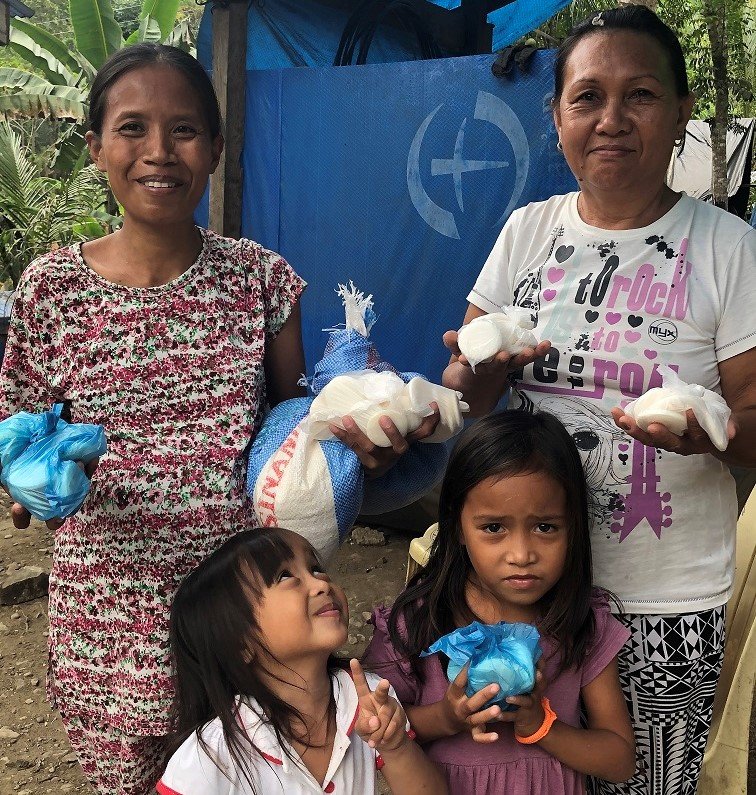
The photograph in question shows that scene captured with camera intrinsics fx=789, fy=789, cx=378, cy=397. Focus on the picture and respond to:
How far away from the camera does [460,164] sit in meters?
3.72

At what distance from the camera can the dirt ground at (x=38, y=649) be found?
9.08ft

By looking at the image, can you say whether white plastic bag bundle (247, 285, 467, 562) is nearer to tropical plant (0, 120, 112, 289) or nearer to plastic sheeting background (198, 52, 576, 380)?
plastic sheeting background (198, 52, 576, 380)

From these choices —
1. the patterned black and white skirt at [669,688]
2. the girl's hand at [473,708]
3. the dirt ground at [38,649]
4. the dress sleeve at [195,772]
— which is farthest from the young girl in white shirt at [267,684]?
the dirt ground at [38,649]

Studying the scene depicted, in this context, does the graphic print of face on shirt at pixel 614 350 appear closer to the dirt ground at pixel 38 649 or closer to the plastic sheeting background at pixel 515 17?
the dirt ground at pixel 38 649

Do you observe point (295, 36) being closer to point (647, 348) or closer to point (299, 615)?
point (647, 348)

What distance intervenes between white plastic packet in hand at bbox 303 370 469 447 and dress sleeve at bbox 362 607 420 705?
1.27 ft

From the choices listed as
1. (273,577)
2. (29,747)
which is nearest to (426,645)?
(273,577)

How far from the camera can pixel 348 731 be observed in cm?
140

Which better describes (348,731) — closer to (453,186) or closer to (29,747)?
(29,747)

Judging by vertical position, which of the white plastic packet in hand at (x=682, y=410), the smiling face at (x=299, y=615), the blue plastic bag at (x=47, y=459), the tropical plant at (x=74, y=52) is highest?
the tropical plant at (x=74, y=52)

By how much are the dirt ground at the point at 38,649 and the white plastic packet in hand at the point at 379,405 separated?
6.55 ft

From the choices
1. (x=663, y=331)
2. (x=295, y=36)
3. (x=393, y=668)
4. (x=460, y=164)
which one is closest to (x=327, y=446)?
(x=393, y=668)

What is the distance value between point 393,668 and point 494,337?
2.12 ft

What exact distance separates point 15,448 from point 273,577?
524 millimetres
